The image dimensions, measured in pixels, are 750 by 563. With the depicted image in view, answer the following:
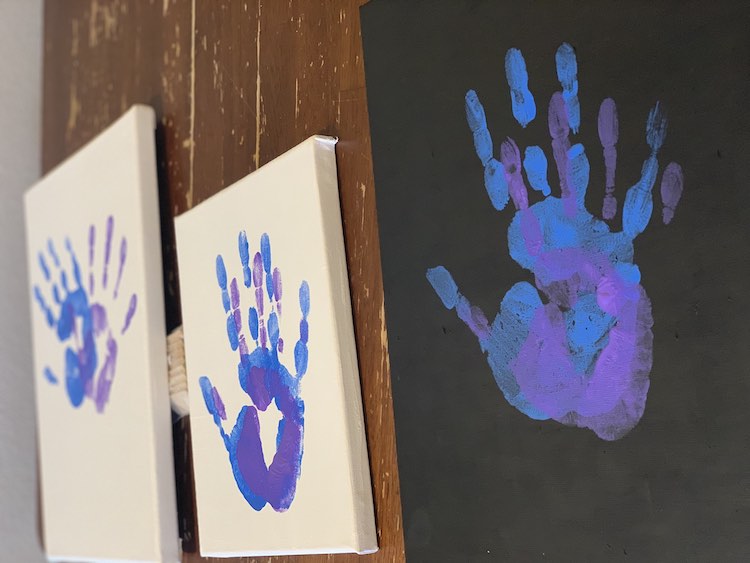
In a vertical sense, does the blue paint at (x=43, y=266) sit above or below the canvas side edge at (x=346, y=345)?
above

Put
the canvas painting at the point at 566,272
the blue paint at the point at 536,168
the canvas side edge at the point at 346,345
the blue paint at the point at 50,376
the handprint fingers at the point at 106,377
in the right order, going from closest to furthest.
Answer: the canvas painting at the point at 566,272 → the blue paint at the point at 536,168 → the canvas side edge at the point at 346,345 → the handprint fingers at the point at 106,377 → the blue paint at the point at 50,376

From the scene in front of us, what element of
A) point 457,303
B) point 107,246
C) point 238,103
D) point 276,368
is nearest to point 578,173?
point 457,303

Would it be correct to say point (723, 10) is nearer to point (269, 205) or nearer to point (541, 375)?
point (541, 375)

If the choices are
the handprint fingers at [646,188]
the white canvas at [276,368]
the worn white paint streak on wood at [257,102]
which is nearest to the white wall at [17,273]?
the white canvas at [276,368]

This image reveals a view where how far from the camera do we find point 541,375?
65cm

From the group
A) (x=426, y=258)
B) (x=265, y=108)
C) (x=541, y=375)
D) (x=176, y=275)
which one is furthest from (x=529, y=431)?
(x=176, y=275)

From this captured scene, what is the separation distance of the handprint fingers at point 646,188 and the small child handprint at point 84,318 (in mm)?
743

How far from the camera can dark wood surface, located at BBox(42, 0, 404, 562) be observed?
0.81 meters

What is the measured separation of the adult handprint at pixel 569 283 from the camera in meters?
0.59

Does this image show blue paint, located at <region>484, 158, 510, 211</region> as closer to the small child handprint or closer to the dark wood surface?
the dark wood surface

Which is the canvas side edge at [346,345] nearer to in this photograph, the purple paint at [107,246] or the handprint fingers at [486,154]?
the handprint fingers at [486,154]

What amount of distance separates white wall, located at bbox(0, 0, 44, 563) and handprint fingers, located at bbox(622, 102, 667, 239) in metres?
1.31

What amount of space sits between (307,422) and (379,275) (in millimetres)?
166

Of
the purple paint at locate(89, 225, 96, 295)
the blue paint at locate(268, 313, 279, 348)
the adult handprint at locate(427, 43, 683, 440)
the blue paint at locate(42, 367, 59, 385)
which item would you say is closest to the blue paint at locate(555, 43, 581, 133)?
the adult handprint at locate(427, 43, 683, 440)
